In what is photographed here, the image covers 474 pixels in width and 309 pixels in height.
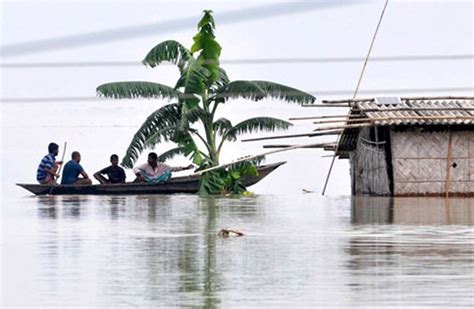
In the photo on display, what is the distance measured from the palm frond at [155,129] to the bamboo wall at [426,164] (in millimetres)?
7679

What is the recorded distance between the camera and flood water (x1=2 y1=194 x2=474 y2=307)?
32.6 ft

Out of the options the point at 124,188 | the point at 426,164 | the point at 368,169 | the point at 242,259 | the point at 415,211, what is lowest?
the point at 242,259

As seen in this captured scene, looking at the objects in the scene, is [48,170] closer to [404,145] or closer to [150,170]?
[150,170]

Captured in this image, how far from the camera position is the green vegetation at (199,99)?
34094mm

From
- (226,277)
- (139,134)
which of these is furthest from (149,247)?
(139,134)

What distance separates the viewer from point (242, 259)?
12906 millimetres

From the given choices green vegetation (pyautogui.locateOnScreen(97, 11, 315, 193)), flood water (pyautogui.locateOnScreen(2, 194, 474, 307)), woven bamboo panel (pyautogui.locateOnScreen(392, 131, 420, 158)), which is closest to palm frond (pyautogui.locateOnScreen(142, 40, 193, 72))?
green vegetation (pyautogui.locateOnScreen(97, 11, 315, 193))

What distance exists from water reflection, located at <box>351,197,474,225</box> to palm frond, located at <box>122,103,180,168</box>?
25.3 feet

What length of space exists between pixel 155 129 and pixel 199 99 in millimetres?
1304

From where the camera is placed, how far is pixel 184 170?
35.8 meters

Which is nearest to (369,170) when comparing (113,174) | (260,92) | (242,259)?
(260,92)

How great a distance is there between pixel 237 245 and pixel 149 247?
90 cm

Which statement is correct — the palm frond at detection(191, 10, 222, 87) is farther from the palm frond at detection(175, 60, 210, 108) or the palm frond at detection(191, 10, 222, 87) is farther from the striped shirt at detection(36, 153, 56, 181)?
the striped shirt at detection(36, 153, 56, 181)

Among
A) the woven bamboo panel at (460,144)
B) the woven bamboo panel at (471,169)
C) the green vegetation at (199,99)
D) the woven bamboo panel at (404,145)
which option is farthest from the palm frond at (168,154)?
the woven bamboo panel at (471,169)
